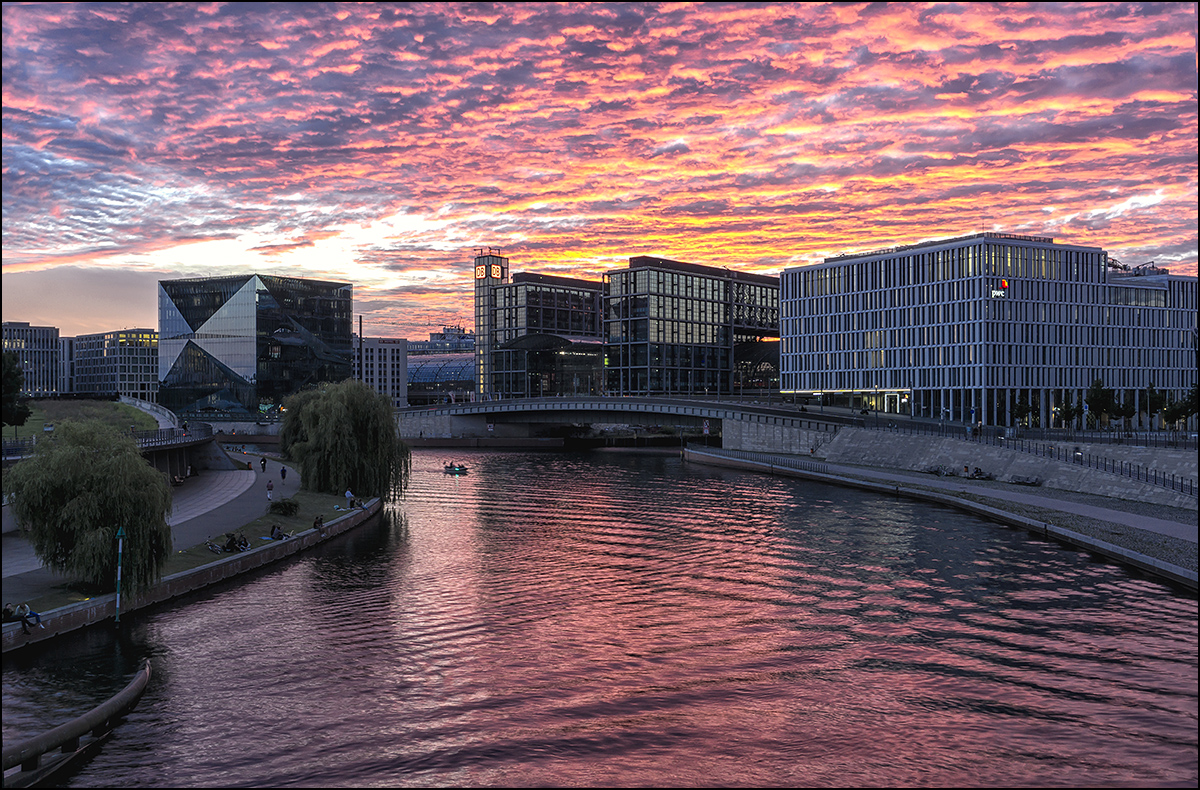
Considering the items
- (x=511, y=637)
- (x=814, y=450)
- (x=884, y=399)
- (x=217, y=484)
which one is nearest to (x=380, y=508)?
(x=217, y=484)

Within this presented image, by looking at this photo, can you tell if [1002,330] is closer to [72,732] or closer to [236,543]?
[236,543]

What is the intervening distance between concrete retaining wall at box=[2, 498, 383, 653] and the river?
0.81 m

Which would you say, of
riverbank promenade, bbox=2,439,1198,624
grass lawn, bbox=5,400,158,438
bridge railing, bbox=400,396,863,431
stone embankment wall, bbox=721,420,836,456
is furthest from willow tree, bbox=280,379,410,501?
bridge railing, bbox=400,396,863,431

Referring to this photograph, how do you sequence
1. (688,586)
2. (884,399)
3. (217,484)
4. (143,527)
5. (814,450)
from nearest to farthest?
1. (143,527)
2. (688,586)
3. (217,484)
4. (814,450)
5. (884,399)

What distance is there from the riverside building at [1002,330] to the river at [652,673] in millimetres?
91176

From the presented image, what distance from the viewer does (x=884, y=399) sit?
150m

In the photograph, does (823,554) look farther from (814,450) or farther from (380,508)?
(814,450)

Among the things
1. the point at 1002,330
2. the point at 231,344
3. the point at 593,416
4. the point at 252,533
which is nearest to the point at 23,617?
the point at 252,533

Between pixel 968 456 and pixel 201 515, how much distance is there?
67.8m

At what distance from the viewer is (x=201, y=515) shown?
5694cm

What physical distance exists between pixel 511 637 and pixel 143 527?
16074 millimetres

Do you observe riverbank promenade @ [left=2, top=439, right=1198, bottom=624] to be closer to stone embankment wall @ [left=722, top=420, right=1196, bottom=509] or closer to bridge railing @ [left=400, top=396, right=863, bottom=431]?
stone embankment wall @ [left=722, top=420, right=1196, bottom=509]

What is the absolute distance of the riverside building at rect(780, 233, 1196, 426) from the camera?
435ft

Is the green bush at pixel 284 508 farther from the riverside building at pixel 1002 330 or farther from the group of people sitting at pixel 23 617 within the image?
the riverside building at pixel 1002 330
